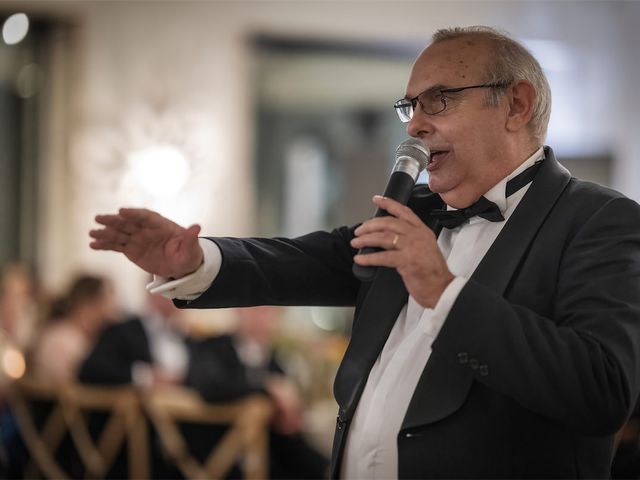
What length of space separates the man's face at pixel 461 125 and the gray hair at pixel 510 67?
0.6 inches

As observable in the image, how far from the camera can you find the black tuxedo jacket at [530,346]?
1370 mm

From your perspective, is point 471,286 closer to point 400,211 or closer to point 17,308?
point 400,211

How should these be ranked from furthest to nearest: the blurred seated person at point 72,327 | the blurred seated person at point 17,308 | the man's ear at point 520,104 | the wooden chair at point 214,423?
1. the blurred seated person at point 17,308
2. the blurred seated person at point 72,327
3. the wooden chair at point 214,423
4. the man's ear at point 520,104

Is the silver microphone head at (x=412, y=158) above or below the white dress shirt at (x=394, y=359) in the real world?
above

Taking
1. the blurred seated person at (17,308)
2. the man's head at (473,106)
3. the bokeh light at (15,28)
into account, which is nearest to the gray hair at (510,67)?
the man's head at (473,106)

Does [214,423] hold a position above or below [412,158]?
below

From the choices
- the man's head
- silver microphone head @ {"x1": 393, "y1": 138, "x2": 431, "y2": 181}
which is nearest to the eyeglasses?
the man's head

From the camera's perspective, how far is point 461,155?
172 centimetres

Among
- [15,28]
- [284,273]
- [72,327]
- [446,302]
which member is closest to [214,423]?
[72,327]

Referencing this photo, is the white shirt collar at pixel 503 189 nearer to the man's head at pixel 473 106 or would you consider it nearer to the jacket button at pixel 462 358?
the man's head at pixel 473 106

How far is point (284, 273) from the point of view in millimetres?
1879

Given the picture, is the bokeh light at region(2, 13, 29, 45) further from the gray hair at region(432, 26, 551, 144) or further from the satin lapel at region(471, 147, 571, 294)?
the satin lapel at region(471, 147, 571, 294)

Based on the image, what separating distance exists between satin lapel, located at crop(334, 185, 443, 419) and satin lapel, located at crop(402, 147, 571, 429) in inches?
7.0

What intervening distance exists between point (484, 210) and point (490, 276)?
0.62 feet
